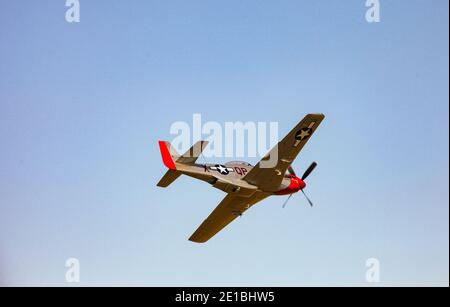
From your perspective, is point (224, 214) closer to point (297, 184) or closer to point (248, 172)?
point (248, 172)

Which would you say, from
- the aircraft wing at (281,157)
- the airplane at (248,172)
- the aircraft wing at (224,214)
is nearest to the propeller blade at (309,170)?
the airplane at (248,172)

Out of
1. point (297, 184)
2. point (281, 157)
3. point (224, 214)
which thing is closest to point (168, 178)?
point (281, 157)

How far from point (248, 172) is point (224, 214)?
435 centimetres

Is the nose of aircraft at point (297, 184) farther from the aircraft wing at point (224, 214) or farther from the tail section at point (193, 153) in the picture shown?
the tail section at point (193, 153)

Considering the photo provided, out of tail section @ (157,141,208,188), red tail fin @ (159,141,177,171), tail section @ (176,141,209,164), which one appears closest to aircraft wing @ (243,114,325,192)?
tail section @ (176,141,209,164)

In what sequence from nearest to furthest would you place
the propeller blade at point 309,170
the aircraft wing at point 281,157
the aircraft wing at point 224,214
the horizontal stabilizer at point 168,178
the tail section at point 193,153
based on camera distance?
the aircraft wing at point 281,157
the tail section at point 193,153
the horizontal stabilizer at point 168,178
the propeller blade at point 309,170
the aircraft wing at point 224,214

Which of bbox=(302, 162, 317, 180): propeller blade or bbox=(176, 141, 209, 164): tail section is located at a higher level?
bbox=(176, 141, 209, 164): tail section

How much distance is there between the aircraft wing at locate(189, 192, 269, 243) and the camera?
107 feet

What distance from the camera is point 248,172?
30156mm

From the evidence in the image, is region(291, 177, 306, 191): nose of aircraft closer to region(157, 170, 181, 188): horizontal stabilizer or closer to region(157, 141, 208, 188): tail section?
region(157, 141, 208, 188): tail section

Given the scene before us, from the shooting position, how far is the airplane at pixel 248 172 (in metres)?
28.2

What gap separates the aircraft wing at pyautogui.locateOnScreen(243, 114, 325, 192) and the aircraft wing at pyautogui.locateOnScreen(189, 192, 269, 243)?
4.62 ft
